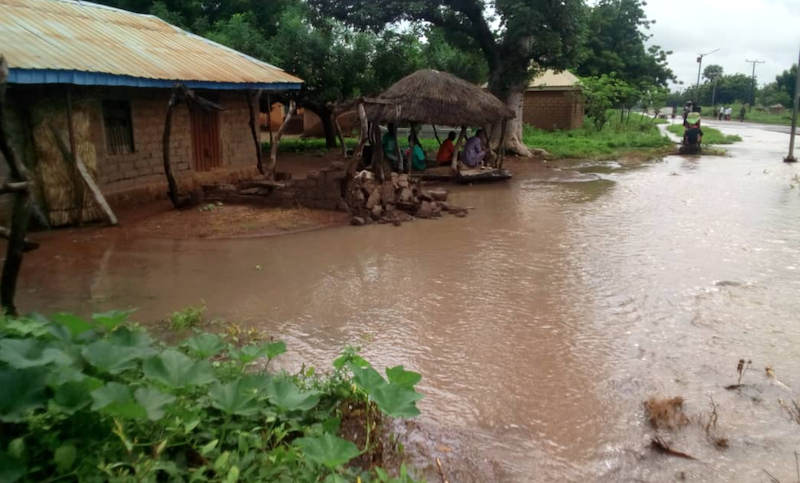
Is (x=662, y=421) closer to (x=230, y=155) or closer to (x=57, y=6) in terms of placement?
(x=230, y=155)

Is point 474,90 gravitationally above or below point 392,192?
above

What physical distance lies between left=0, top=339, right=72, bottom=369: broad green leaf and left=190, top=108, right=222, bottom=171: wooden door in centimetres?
1080

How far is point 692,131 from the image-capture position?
74.2ft

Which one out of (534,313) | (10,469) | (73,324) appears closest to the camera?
(10,469)

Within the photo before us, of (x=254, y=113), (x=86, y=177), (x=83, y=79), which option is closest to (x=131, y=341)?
(x=83, y=79)

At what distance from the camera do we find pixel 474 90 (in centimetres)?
1571

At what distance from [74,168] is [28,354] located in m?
7.81

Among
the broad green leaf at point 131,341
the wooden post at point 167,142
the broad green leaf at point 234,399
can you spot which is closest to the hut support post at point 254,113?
the wooden post at point 167,142

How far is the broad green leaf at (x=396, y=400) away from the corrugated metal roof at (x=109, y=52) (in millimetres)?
7180

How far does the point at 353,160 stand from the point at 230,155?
4276 millimetres

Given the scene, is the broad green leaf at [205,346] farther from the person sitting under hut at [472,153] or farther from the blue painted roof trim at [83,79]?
the person sitting under hut at [472,153]

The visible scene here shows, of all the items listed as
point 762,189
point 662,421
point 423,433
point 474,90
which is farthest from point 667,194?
point 423,433

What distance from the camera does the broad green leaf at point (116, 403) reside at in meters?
2.59

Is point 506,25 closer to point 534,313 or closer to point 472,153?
point 472,153
